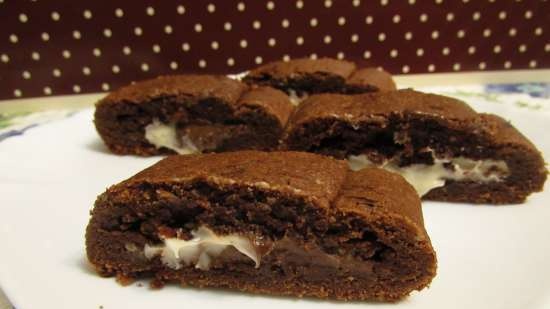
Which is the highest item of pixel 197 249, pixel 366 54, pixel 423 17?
pixel 423 17

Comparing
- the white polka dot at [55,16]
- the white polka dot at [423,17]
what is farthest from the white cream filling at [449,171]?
the white polka dot at [55,16]

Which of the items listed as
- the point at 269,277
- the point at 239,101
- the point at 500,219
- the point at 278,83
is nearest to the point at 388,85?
the point at 278,83

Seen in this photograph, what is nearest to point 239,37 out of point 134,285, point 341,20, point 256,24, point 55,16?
point 256,24

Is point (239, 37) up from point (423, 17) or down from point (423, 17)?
down

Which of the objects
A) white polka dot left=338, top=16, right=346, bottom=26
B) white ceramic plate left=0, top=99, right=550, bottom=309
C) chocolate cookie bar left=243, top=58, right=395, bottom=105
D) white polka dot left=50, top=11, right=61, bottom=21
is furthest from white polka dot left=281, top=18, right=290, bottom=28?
white ceramic plate left=0, top=99, right=550, bottom=309

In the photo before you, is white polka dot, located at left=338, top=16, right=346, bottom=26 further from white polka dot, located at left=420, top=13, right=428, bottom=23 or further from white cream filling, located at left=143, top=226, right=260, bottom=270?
white cream filling, located at left=143, top=226, right=260, bottom=270

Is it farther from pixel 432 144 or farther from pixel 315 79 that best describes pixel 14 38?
pixel 432 144

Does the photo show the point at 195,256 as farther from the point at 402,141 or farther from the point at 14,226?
the point at 402,141
